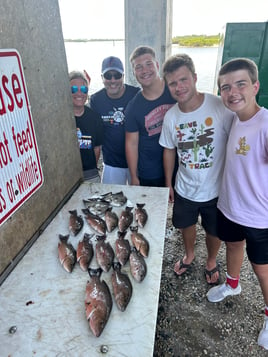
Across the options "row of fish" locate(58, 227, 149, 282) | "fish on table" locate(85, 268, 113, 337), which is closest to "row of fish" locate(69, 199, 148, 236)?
"row of fish" locate(58, 227, 149, 282)

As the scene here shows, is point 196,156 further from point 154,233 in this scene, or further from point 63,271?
point 63,271

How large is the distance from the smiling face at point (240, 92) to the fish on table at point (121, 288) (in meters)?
1.46

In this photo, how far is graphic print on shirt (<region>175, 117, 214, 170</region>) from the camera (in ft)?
7.90

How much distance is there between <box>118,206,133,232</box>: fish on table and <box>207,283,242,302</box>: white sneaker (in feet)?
4.83

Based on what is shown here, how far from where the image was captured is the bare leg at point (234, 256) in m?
2.48

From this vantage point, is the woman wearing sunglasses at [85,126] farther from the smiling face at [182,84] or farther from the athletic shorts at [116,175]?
the smiling face at [182,84]

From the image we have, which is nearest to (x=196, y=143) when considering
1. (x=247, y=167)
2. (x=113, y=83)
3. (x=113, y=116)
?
(x=247, y=167)

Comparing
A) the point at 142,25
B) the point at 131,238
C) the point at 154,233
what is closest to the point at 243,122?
the point at 154,233

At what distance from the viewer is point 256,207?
81.7 inches

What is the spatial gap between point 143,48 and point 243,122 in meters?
1.48

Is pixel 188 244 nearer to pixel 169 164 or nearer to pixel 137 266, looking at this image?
pixel 169 164

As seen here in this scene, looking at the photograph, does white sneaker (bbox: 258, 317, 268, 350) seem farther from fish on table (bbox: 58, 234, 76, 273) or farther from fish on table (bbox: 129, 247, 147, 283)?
fish on table (bbox: 58, 234, 76, 273)

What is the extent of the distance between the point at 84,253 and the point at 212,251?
182cm

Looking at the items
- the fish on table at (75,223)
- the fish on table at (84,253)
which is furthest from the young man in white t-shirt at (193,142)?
the fish on table at (84,253)
